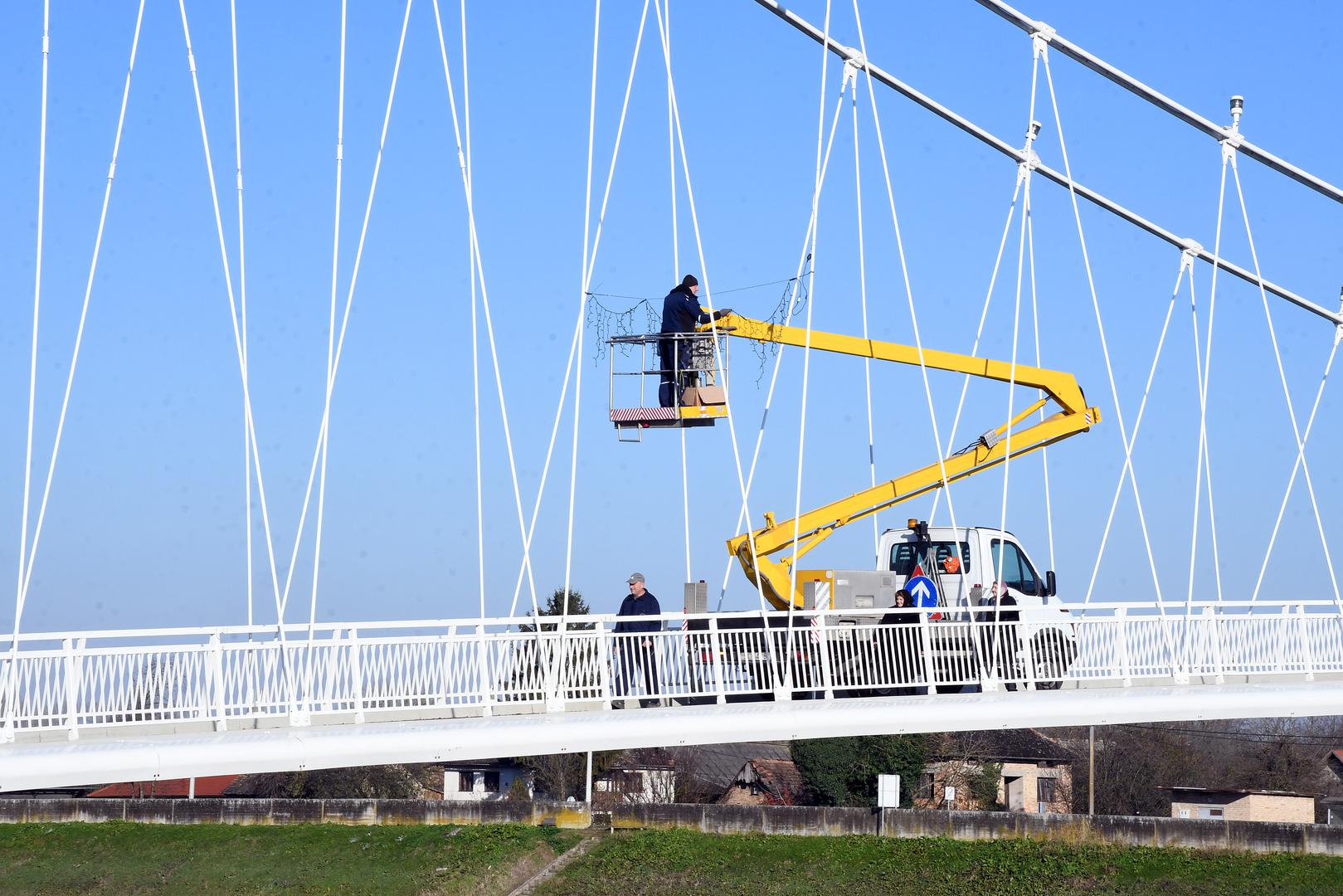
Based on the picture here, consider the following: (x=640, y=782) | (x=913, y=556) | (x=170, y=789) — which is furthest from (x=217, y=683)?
(x=170, y=789)

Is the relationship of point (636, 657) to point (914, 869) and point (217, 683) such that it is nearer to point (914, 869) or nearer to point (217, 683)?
point (217, 683)

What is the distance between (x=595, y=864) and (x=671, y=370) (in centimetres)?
1982

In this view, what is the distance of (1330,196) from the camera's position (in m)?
30.0

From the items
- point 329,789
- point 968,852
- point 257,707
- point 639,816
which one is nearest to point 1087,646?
point 257,707

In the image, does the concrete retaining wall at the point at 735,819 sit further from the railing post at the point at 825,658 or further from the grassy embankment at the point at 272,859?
the railing post at the point at 825,658

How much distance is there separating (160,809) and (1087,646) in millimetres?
35357

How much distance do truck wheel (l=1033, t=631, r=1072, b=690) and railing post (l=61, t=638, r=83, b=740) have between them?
38.8ft

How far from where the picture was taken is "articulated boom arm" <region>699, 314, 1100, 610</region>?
95.8ft

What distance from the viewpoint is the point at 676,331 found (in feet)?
85.8

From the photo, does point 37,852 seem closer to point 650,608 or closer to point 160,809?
point 160,809

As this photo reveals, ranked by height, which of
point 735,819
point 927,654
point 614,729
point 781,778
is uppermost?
point 927,654

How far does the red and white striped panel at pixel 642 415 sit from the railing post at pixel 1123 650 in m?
7.55

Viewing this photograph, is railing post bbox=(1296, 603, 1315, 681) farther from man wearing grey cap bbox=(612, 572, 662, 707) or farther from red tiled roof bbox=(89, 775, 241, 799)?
red tiled roof bbox=(89, 775, 241, 799)

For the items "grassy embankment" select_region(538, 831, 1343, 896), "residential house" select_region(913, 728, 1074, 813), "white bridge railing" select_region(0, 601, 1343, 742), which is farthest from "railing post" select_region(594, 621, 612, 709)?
"residential house" select_region(913, 728, 1074, 813)
